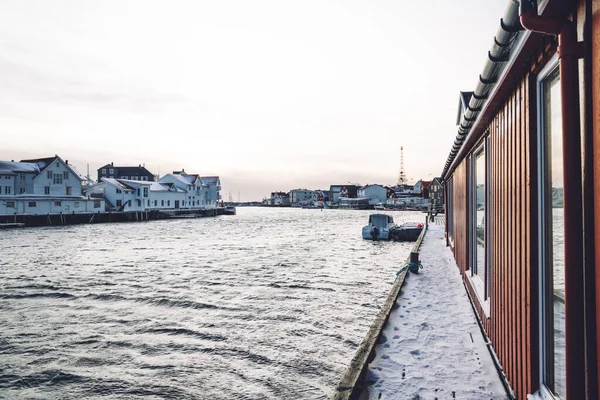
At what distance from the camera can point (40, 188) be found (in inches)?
2158

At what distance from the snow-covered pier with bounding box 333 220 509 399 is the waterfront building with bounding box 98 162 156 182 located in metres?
121

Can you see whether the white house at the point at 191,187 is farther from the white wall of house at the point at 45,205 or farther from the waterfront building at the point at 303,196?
the waterfront building at the point at 303,196

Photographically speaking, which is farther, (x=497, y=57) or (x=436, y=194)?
(x=436, y=194)

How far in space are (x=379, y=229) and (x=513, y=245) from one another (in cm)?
2871

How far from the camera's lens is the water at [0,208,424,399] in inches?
279

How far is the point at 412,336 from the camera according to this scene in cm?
614

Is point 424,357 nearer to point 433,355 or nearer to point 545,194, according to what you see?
point 433,355

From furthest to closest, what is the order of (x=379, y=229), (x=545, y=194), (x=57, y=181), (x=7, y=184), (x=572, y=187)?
(x=57, y=181) → (x=7, y=184) → (x=379, y=229) → (x=545, y=194) → (x=572, y=187)

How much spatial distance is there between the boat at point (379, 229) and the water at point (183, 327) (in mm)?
12251

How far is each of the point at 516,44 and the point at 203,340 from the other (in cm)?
856

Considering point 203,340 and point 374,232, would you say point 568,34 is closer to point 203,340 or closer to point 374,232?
point 203,340

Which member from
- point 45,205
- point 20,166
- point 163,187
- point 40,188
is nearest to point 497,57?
point 45,205

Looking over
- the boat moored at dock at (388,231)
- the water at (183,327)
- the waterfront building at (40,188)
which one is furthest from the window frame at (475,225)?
the waterfront building at (40,188)

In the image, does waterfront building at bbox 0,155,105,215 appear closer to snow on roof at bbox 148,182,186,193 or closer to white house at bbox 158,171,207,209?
snow on roof at bbox 148,182,186,193
